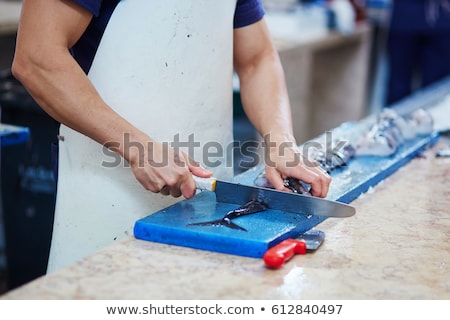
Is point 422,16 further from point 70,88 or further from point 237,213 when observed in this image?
point 70,88

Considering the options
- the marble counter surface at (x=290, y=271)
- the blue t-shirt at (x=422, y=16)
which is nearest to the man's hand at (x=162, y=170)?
the marble counter surface at (x=290, y=271)

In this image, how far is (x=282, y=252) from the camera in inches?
55.4

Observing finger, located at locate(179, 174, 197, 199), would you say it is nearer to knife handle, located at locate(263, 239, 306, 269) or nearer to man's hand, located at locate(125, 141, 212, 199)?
man's hand, located at locate(125, 141, 212, 199)

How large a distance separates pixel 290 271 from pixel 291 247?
0.25 ft

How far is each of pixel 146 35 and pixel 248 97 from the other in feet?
1.54

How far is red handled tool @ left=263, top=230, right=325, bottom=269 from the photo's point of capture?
138 cm

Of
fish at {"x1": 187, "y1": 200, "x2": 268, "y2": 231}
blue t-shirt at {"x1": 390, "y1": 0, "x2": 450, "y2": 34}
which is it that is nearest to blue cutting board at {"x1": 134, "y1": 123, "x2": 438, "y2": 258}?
fish at {"x1": 187, "y1": 200, "x2": 268, "y2": 231}

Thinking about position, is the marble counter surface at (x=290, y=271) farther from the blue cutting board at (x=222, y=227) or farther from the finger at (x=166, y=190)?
the finger at (x=166, y=190)

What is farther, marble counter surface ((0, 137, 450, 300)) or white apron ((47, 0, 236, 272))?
white apron ((47, 0, 236, 272))

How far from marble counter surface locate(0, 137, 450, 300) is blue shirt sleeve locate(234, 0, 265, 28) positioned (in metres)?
0.66

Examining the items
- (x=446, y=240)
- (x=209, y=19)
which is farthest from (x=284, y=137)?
(x=446, y=240)

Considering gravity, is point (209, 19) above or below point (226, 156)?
above

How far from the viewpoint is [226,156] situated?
2.02 m
